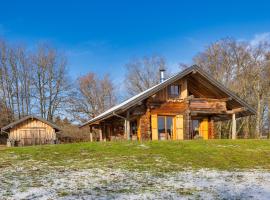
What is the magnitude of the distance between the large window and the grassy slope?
219 inches

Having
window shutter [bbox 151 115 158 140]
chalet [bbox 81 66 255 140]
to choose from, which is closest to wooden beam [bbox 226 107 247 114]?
chalet [bbox 81 66 255 140]

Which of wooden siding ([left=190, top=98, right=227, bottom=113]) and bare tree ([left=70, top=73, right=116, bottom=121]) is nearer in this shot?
wooden siding ([left=190, top=98, right=227, bottom=113])

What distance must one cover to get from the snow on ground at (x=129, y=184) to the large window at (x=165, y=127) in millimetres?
11208

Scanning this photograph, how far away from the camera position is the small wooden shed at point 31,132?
31016mm

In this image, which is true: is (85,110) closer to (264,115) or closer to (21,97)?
(21,97)

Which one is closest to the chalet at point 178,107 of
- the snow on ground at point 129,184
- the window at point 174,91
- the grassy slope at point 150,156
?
the window at point 174,91

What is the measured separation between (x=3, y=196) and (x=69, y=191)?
1.46 m

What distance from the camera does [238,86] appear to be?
38.7 meters

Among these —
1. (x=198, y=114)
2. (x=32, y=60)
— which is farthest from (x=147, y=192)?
(x=32, y=60)

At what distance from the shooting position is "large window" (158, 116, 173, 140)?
73.0 feet

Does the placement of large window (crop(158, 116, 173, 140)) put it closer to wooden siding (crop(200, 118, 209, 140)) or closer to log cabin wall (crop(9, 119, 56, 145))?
wooden siding (crop(200, 118, 209, 140))

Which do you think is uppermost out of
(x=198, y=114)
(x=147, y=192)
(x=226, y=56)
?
(x=226, y=56)

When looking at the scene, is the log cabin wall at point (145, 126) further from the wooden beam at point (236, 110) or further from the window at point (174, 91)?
the wooden beam at point (236, 110)

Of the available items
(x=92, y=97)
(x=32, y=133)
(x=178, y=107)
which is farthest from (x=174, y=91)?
(x=92, y=97)
